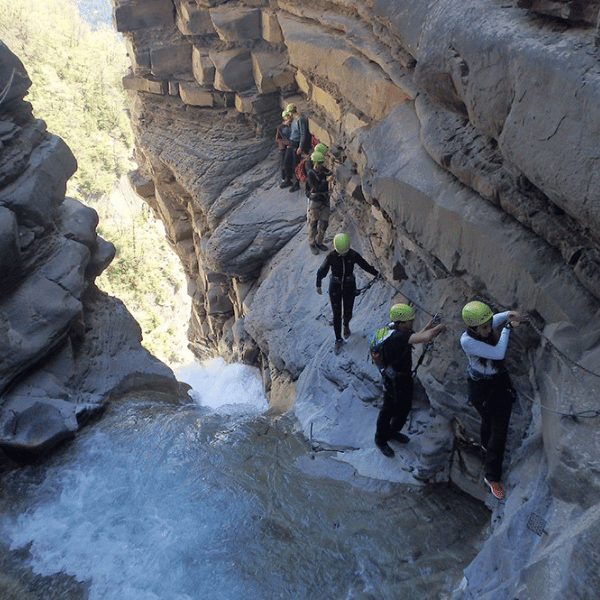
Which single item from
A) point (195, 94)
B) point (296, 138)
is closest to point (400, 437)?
point (296, 138)

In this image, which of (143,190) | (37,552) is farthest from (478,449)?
(143,190)

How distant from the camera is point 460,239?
4676 millimetres

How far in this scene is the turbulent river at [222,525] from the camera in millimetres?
4234

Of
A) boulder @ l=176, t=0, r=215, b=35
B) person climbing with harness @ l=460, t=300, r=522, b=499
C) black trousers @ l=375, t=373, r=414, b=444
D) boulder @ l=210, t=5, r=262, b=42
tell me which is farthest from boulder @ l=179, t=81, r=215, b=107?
person climbing with harness @ l=460, t=300, r=522, b=499

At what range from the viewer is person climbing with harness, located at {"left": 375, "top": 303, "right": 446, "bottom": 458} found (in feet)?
15.1

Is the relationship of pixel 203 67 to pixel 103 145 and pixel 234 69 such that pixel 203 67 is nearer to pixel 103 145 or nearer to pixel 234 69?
pixel 234 69

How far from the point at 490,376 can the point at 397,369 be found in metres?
0.96

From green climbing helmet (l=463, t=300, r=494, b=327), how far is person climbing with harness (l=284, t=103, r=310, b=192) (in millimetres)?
6499

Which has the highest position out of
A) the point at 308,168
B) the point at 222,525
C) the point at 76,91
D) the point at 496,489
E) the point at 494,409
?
the point at 308,168

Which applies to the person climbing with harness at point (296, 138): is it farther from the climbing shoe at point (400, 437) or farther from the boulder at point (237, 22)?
the climbing shoe at point (400, 437)

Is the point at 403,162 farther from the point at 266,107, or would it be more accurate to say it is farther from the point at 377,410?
the point at 266,107

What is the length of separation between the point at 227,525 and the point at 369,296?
3.33 m

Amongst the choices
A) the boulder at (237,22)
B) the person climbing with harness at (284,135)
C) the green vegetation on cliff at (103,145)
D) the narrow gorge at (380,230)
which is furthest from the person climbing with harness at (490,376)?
the green vegetation on cliff at (103,145)

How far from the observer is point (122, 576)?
14.6ft
